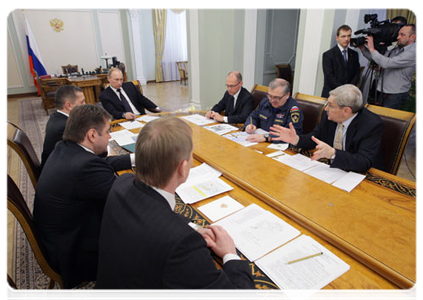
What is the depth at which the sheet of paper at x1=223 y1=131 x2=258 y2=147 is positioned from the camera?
6.81 feet

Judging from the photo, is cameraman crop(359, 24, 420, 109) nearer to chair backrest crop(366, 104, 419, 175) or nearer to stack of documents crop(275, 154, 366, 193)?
chair backrest crop(366, 104, 419, 175)

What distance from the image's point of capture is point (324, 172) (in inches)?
62.3

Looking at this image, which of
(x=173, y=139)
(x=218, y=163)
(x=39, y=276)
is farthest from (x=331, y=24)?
(x=39, y=276)

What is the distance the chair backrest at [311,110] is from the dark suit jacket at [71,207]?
1871 mm

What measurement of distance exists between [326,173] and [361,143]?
1.27 feet

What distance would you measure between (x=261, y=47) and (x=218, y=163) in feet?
12.7

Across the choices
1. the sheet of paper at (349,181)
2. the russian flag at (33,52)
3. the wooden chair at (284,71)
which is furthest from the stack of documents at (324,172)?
the russian flag at (33,52)

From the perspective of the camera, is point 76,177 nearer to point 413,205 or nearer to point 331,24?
point 413,205

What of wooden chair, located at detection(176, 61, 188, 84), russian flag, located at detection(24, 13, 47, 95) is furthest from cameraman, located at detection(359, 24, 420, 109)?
russian flag, located at detection(24, 13, 47, 95)

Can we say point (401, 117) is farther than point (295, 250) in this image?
Yes

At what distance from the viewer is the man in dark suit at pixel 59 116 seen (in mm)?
1996

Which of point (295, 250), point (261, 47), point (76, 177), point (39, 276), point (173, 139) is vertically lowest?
point (39, 276)

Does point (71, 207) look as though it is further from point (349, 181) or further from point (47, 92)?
point (47, 92)

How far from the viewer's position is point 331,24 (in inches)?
129
